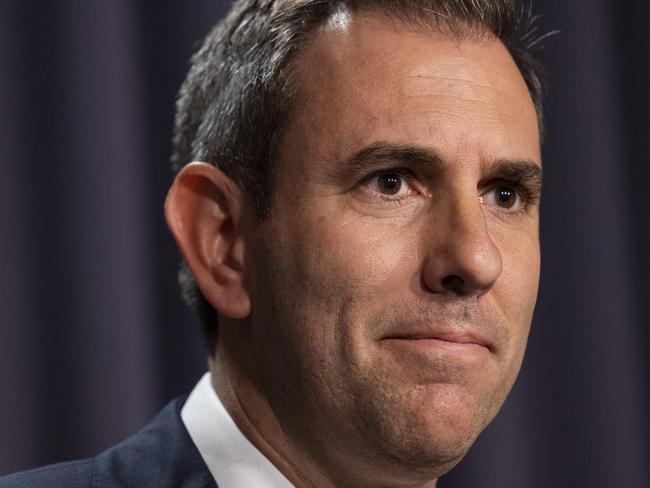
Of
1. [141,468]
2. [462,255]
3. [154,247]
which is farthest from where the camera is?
[154,247]

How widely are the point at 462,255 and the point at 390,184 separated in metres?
0.16

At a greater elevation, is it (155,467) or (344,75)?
(344,75)

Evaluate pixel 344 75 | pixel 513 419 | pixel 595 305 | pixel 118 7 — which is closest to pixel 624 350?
pixel 595 305

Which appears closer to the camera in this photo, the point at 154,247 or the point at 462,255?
the point at 462,255

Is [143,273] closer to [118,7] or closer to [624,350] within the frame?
[118,7]

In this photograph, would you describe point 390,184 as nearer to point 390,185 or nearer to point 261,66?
point 390,185

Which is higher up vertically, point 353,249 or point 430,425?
point 353,249

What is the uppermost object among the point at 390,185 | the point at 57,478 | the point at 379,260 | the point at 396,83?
the point at 396,83

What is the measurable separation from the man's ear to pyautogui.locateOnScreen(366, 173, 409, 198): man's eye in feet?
0.69

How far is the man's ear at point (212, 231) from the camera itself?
1.46 metres

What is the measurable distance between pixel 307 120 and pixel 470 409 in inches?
18.0

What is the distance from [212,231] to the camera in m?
1.49

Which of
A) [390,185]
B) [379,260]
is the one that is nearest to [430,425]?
[379,260]

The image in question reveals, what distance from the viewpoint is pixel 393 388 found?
1.31m
